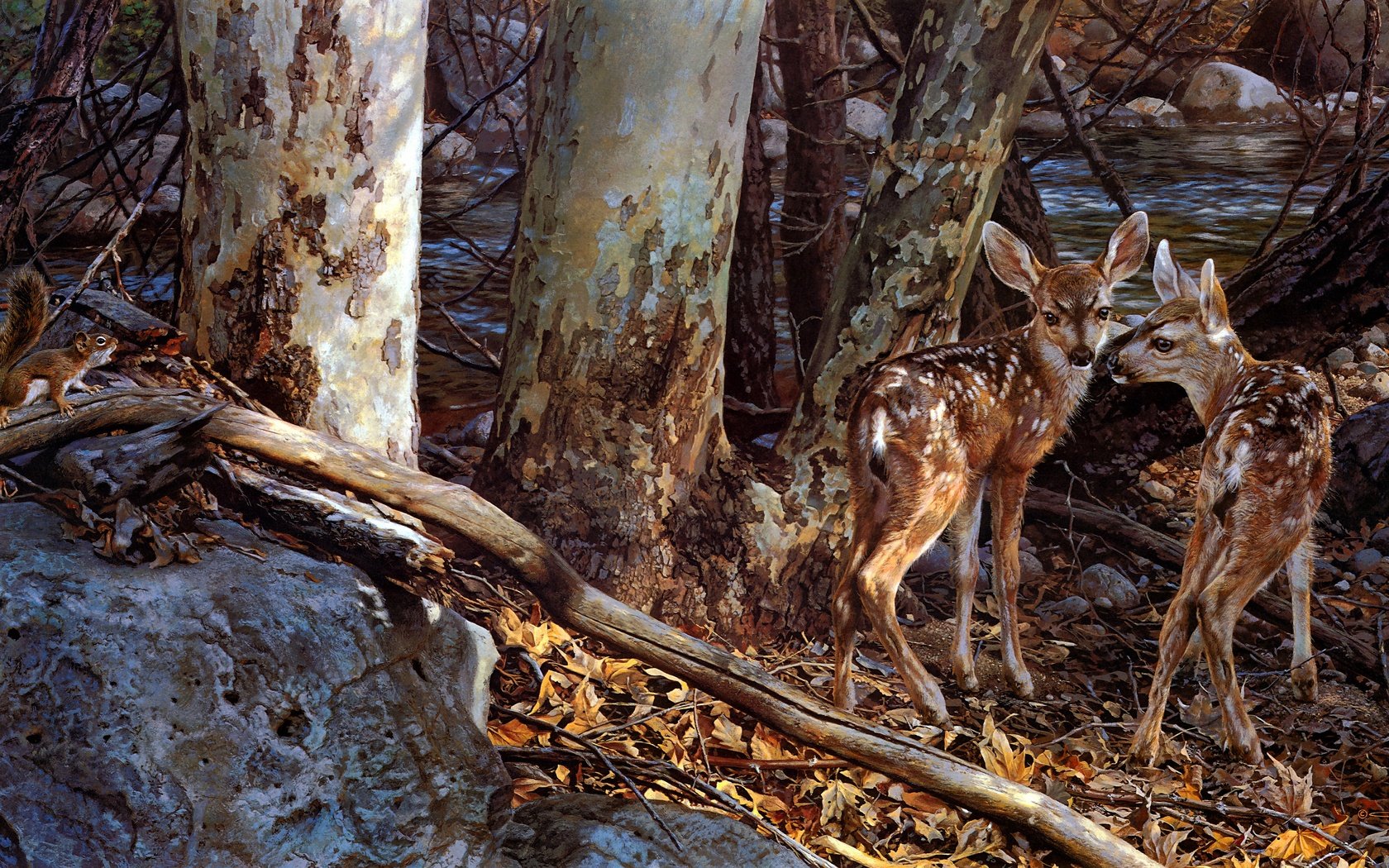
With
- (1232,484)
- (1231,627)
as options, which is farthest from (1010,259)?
(1231,627)

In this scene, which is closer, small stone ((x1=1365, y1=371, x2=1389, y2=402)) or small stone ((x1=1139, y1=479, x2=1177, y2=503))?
small stone ((x1=1139, y1=479, x2=1177, y2=503))

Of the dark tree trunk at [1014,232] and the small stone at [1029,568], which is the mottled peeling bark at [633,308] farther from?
the dark tree trunk at [1014,232]

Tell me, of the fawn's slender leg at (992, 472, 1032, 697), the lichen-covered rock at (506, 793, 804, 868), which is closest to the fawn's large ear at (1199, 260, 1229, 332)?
the fawn's slender leg at (992, 472, 1032, 697)

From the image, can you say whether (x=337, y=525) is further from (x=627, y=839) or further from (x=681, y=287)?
(x=681, y=287)

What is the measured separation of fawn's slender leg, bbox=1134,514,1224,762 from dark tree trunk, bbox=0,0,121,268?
434 cm

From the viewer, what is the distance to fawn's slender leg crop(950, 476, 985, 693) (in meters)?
3.62

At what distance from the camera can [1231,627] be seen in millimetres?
3326

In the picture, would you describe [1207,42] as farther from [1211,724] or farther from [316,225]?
[316,225]

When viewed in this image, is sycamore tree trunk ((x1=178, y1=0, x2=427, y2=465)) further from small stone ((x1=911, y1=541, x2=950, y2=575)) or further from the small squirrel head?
small stone ((x1=911, y1=541, x2=950, y2=575))

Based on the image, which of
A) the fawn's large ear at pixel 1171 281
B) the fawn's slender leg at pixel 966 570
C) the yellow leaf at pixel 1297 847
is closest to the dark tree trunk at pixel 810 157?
the fawn's slender leg at pixel 966 570

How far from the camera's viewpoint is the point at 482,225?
765 cm

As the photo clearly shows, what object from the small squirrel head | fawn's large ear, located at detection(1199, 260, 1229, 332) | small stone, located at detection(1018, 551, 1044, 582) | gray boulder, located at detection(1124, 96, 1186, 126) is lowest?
small stone, located at detection(1018, 551, 1044, 582)

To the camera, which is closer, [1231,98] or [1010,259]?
[1010,259]

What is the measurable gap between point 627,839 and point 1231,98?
6.64 m
